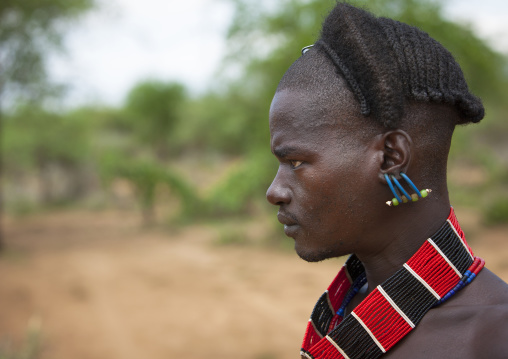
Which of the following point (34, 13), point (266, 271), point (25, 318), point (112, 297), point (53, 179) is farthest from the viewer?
point (53, 179)

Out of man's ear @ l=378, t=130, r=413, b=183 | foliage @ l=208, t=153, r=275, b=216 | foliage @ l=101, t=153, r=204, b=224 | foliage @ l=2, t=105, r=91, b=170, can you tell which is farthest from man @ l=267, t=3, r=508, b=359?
foliage @ l=2, t=105, r=91, b=170

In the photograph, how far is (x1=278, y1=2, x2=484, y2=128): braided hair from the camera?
1.17 metres

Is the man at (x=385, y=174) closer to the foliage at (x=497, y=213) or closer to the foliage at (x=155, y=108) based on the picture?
the foliage at (x=497, y=213)

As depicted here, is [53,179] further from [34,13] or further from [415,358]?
[415,358]

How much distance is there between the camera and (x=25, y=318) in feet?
21.2

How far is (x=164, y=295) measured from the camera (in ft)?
24.7

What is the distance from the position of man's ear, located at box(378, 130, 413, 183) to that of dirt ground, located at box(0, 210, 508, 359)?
448cm

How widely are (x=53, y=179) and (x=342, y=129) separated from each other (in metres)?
21.1

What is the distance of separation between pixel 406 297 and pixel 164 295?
6744 mm

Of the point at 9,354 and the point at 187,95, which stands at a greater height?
the point at 187,95

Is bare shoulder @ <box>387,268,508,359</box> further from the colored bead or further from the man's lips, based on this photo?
the man's lips

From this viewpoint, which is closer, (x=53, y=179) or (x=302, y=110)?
(x=302, y=110)

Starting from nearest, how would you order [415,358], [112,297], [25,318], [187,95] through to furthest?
1. [415,358]
2. [25,318]
3. [112,297]
4. [187,95]

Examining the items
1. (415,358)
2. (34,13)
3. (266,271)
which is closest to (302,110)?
(415,358)
